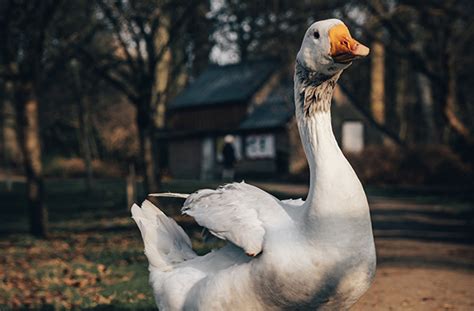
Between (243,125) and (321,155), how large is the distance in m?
38.0

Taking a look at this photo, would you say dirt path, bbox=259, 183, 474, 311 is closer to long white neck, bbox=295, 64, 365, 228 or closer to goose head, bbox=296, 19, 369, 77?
long white neck, bbox=295, 64, 365, 228

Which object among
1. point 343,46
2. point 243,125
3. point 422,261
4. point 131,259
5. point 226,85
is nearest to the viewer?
point 343,46

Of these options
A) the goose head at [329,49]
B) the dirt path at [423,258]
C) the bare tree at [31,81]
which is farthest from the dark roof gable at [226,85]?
the goose head at [329,49]

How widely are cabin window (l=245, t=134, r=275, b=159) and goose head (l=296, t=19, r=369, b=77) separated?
118 ft

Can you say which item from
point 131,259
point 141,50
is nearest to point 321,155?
point 131,259

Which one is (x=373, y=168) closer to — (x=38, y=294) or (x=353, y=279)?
(x=38, y=294)

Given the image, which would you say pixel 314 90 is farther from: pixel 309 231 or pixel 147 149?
pixel 147 149

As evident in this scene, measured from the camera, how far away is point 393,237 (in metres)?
14.6

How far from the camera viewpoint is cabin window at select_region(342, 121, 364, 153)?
41878 millimetres

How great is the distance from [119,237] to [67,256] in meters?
2.69

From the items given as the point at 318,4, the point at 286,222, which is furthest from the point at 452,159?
the point at 286,222

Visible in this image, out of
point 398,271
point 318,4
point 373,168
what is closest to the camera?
point 398,271

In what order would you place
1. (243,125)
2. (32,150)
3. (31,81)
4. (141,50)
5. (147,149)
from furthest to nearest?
(243,125) < (147,149) < (141,50) < (32,150) < (31,81)

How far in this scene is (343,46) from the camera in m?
4.02
